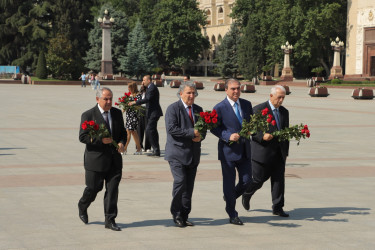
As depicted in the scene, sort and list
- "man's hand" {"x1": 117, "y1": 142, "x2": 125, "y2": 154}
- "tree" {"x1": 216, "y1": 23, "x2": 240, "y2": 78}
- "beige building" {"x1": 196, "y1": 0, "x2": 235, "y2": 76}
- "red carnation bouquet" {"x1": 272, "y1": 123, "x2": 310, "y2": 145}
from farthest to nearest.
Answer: "beige building" {"x1": 196, "y1": 0, "x2": 235, "y2": 76}, "tree" {"x1": 216, "y1": 23, "x2": 240, "y2": 78}, "red carnation bouquet" {"x1": 272, "y1": 123, "x2": 310, "y2": 145}, "man's hand" {"x1": 117, "y1": 142, "x2": 125, "y2": 154}

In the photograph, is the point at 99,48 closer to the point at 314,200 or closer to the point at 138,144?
the point at 138,144

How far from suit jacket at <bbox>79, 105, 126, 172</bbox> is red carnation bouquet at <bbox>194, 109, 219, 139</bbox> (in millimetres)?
864

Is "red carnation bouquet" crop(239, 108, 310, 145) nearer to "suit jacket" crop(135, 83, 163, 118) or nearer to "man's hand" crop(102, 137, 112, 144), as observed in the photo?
"man's hand" crop(102, 137, 112, 144)

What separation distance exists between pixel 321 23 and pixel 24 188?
2733 inches

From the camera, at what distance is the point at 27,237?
7.16 metres

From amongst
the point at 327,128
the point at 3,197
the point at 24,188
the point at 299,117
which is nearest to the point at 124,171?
the point at 24,188

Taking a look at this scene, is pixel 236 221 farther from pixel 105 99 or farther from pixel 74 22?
pixel 74 22

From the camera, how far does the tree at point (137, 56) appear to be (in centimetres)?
7706

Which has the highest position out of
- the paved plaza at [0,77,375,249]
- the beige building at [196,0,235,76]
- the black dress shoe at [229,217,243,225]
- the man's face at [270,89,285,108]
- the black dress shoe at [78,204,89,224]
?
the beige building at [196,0,235,76]

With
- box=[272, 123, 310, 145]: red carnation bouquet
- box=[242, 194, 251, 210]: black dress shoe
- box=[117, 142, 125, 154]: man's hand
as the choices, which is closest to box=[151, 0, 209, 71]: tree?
box=[242, 194, 251, 210]: black dress shoe

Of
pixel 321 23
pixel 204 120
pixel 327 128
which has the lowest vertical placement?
pixel 327 128

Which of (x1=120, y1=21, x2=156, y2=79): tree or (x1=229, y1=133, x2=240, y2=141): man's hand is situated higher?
(x1=120, y1=21, x2=156, y2=79): tree

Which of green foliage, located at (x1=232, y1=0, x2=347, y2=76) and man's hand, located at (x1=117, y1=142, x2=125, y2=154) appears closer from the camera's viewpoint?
man's hand, located at (x1=117, y1=142, x2=125, y2=154)

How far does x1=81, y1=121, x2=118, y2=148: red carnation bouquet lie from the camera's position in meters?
7.27
